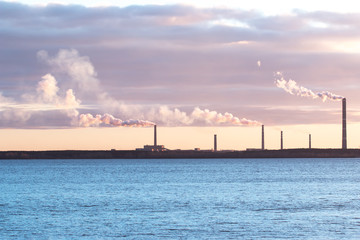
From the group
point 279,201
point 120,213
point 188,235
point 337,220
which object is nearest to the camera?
point 188,235

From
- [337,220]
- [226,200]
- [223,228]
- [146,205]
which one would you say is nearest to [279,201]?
[226,200]

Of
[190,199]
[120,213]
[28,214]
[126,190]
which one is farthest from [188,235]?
[126,190]

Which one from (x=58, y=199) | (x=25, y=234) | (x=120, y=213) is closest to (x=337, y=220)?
(x=120, y=213)

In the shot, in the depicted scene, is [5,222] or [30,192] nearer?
[5,222]

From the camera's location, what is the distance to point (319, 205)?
72.0m

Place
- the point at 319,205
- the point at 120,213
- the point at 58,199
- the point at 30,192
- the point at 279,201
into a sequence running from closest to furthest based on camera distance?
the point at 120,213 → the point at 319,205 → the point at 279,201 → the point at 58,199 → the point at 30,192

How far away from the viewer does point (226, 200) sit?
79250 millimetres

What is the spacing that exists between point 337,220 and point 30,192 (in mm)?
52731

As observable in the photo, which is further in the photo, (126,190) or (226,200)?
(126,190)

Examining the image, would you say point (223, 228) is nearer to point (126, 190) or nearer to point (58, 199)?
point (58, 199)

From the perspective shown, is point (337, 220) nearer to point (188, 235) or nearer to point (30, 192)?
point (188, 235)

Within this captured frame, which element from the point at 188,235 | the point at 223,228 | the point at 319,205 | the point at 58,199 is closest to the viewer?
the point at 188,235

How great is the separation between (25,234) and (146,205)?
2371cm

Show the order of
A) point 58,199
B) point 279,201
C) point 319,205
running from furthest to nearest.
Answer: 1. point 58,199
2. point 279,201
3. point 319,205
